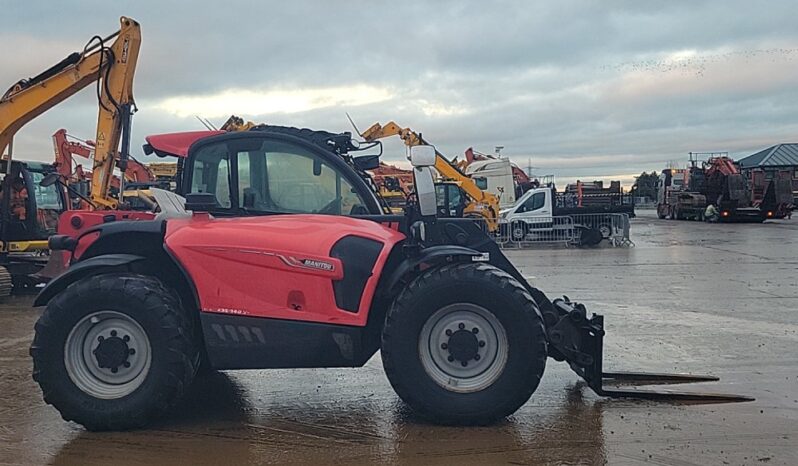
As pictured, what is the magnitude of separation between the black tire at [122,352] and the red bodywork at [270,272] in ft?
0.96

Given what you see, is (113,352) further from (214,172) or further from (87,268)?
(214,172)

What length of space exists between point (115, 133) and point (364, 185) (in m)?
7.51

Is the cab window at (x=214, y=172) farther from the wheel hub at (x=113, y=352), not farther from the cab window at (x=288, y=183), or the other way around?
the wheel hub at (x=113, y=352)

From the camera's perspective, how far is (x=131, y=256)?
5355 millimetres

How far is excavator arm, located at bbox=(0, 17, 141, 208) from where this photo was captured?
1139 centimetres

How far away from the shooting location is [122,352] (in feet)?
16.7

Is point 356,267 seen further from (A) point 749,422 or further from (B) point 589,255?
(B) point 589,255

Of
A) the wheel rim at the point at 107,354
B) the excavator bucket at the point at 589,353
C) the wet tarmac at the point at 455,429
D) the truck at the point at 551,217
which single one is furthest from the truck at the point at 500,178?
the wheel rim at the point at 107,354

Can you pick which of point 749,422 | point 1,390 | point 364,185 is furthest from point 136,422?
point 749,422

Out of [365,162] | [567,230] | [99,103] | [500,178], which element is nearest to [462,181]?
[567,230]

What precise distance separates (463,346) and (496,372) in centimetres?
29

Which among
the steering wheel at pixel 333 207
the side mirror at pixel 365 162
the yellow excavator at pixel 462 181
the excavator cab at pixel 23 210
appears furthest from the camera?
the yellow excavator at pixel 462 181

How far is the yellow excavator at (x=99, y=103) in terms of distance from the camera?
1139 centimetres

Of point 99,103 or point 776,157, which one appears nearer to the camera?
point 99,103
